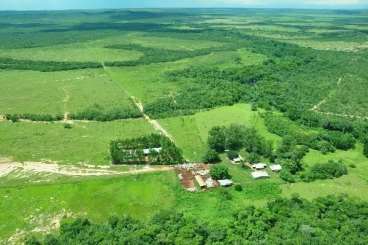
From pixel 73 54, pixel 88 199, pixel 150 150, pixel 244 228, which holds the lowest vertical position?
pixel 73 54

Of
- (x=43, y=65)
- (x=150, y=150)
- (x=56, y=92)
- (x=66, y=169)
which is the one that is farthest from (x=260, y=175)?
→ (x=43, y=65)

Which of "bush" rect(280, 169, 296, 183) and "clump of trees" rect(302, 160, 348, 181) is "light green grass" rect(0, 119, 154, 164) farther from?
"clump of trees" rect(302, 160, 348, 181)

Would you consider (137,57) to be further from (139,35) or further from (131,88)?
(139,35)

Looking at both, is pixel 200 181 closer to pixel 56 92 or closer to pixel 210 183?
pixel 210 183

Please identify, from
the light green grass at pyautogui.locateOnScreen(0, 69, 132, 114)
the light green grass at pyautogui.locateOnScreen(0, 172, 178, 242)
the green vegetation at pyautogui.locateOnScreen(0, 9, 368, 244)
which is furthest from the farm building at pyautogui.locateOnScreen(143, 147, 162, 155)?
the light green grass at pyautogui.locateOnScreen(0, 69, 132, 114)

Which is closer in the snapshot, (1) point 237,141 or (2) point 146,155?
(2) point 146,155

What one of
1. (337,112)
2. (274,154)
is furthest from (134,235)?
(337,112)
